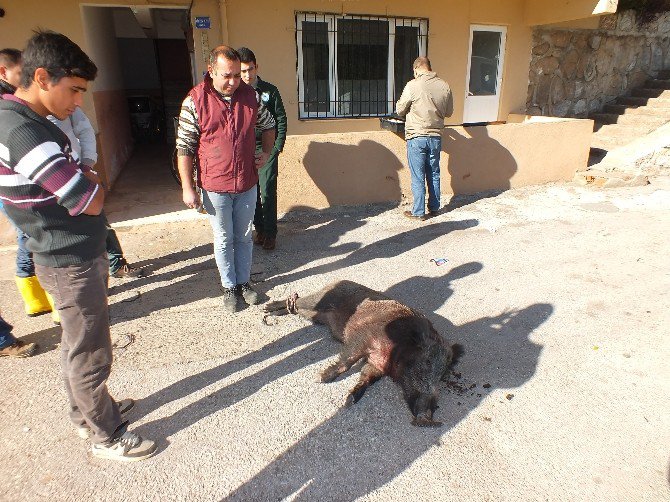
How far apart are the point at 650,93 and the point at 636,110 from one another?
875 mm

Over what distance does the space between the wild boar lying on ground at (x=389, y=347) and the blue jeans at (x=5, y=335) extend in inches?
88.6

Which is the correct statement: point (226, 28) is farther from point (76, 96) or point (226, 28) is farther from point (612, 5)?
Answer: point (612, 5)

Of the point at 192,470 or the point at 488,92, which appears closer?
the point at 192,470

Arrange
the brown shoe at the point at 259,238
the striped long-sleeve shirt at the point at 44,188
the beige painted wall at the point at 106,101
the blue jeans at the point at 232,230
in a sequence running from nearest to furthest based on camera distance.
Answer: the striped long-sleeve shirt at the point at 44,188, the blue jeans at the point at 232,230, the brown shoe at the point at 259,238, the beige painted wall at the point at 106,101

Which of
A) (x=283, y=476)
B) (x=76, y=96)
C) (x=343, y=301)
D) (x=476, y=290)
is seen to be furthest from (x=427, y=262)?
(x=76, y=96)

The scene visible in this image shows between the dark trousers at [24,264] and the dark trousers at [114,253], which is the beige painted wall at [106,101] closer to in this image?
the dark trousers at [114,253]

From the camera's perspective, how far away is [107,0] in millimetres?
6684

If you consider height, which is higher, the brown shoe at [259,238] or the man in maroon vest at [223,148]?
the man in maroon vest at [223,148]

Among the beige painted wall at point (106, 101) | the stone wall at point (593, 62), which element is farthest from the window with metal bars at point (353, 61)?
the beige painted wall at point (106, 101)

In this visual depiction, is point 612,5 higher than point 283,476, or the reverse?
point 612,5

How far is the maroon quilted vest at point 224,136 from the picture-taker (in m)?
3.41

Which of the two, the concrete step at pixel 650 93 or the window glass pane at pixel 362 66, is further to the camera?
the concrete step at pixel 650 93

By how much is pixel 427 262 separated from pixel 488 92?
631cm

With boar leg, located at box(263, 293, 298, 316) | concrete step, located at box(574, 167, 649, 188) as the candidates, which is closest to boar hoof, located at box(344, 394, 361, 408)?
boar leg, located at box(263, 293, 298, 316)
